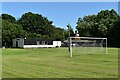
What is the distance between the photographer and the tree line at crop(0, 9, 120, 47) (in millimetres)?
87438

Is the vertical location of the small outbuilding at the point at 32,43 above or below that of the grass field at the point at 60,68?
above

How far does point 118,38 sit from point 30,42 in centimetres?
2402

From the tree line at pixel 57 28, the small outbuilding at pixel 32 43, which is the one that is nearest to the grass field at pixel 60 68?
the tree line at pixel 57 28

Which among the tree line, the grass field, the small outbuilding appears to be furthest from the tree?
the grass field

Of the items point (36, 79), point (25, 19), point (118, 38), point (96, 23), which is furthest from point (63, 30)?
point (36, 79)

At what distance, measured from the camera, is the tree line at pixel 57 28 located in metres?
87.4

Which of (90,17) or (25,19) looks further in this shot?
(25,19)

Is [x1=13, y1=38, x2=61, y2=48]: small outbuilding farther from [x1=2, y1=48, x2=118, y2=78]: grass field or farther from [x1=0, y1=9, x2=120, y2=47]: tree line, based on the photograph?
[x1=2, y1=48, x2=118, y2=78]: grass field

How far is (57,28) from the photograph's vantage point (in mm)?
128750

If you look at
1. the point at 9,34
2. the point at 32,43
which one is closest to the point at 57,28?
the point at 32,43

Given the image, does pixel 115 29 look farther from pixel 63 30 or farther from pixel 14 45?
pixel 63 30

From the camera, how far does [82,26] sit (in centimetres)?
10538

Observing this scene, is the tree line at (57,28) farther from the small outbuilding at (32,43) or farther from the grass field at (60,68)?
the grass field at (60,68)

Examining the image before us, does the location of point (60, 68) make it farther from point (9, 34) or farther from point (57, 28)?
point (57, 28)
